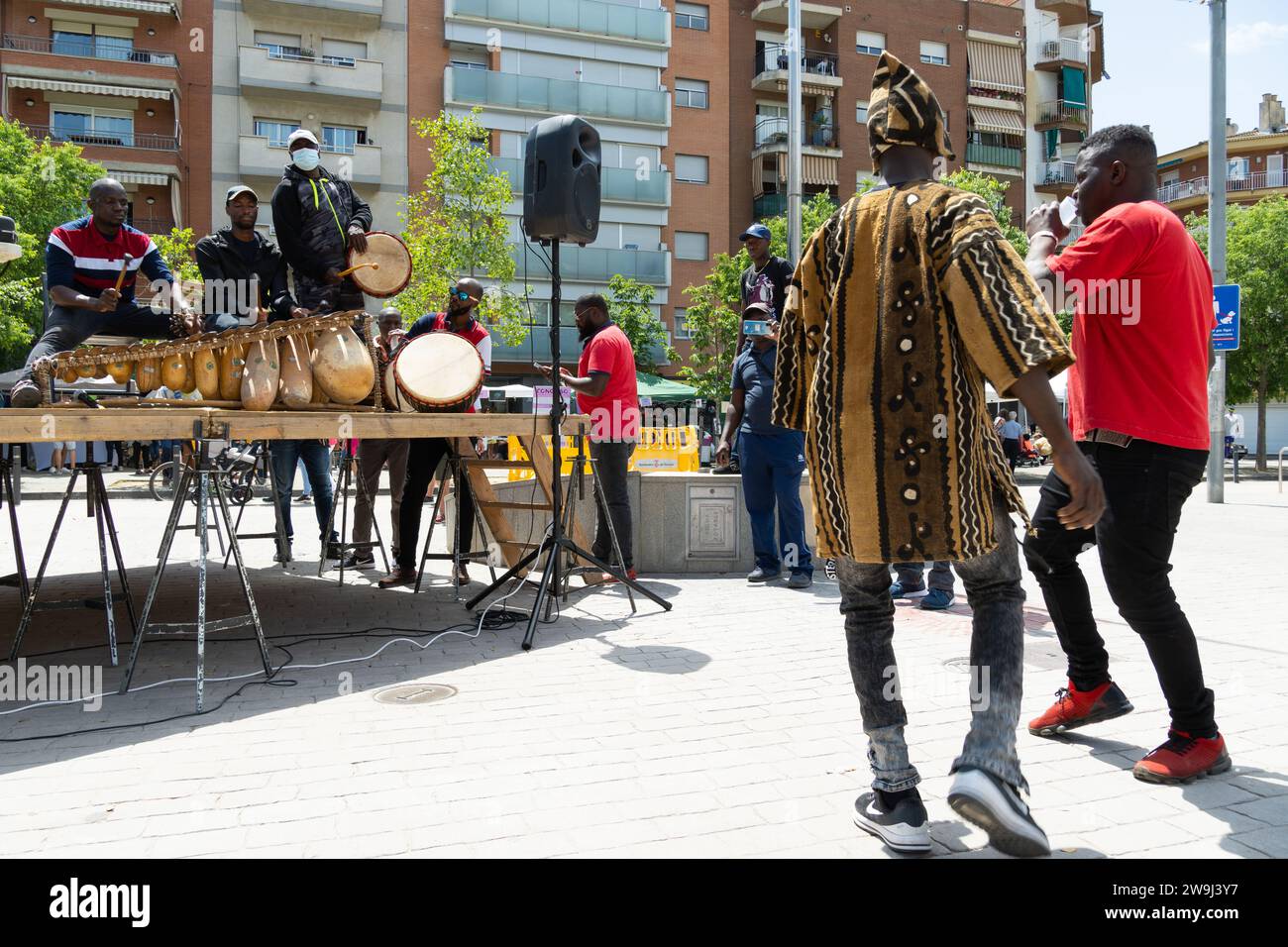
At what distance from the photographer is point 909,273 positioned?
2.62 meters

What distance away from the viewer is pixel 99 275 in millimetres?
6727

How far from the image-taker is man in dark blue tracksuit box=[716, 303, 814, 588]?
7.29 m

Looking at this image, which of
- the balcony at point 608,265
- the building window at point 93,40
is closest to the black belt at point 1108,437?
the balcony at point 608,265

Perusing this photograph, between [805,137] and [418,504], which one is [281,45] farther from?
[418,504]

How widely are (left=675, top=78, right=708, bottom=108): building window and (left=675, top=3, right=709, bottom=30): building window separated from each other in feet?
7.31

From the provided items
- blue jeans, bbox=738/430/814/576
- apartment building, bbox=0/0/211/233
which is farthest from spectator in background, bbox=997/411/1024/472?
apartment building, bbox=0/0/211/233

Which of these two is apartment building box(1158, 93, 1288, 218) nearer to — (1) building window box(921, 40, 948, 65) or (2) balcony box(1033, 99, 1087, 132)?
(2) balcony box(1033, 99, 1087, 132)

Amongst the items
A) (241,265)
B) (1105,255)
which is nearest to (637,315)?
(241,265)

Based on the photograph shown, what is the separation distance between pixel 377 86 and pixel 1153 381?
36.2 meters

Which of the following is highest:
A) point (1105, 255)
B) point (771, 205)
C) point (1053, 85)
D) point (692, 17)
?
point (692, 17)

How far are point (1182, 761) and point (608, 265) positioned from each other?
117ft

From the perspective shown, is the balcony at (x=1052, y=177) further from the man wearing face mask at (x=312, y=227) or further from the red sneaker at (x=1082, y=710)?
the red sneaker at (x=1082, y=710)

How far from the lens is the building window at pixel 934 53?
4425 centimetres
